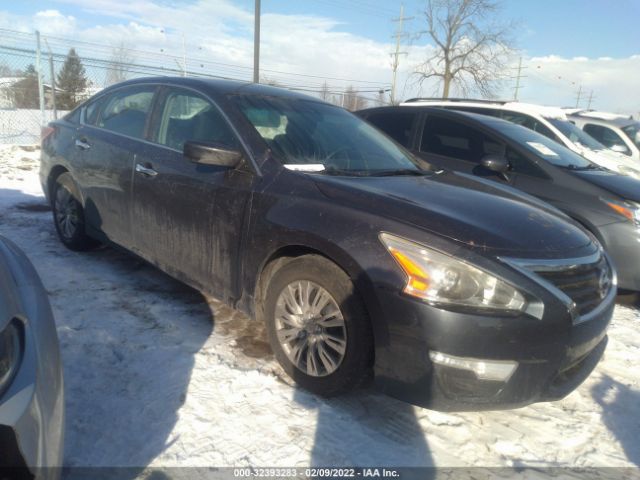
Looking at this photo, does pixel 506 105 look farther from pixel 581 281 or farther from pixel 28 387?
pixel 28 387

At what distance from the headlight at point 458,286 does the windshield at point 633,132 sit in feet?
33.7

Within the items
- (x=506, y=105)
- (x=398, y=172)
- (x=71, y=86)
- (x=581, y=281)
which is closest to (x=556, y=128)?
(x=506, y=105)

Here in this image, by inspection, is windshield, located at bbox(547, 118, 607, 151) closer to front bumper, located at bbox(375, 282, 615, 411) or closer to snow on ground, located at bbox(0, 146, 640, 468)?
snow on ground, located at bbox(0, 146, 640, 468)

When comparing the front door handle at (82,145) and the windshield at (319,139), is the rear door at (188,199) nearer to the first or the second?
the windshield at (319,139)

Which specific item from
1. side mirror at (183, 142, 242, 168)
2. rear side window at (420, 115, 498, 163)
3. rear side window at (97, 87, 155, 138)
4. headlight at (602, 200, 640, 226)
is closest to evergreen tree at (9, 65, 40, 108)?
rear side window at (97, 87, 155, 138)

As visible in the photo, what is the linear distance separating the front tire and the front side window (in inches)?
38.5

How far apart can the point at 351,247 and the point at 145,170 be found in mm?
1844

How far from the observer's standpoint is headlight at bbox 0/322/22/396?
138 cm

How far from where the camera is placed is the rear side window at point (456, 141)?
5130 mm

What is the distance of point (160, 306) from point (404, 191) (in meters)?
2.01

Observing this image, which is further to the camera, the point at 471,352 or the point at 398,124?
the point at 398,124

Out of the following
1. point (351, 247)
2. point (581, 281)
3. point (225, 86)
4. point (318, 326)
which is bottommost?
point (318, 326)

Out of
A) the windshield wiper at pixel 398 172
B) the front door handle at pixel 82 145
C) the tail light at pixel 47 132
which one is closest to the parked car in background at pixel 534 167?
the windshield wiper at pixel 398 172

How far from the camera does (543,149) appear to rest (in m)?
5.05
